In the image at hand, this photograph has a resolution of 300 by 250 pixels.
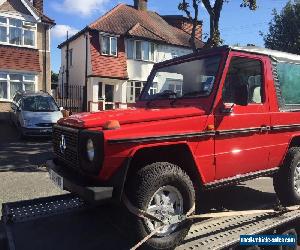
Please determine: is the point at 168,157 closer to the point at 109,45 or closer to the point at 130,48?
the point at 109,45

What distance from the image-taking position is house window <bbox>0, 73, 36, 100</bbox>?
24.0m

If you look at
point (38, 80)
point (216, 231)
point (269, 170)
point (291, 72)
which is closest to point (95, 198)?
point (216, 231)

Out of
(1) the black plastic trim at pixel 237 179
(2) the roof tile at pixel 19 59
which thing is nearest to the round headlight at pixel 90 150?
(1) the black plastic trim at pixel 237 179

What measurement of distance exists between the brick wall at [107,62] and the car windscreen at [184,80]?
23.4 metres

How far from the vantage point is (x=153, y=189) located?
3.72m

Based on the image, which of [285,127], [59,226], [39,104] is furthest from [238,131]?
[39,104]

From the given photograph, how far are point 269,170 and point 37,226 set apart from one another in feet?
10.6

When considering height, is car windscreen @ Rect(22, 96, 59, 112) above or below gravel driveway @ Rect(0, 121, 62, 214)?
above

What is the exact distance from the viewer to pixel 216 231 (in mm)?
4098

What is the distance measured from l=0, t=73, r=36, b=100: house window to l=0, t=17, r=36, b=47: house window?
2196 mm

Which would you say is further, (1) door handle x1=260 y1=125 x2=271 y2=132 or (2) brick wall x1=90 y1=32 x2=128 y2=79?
(2) brick wall x1=90 y1=32 x2=128 y2=79

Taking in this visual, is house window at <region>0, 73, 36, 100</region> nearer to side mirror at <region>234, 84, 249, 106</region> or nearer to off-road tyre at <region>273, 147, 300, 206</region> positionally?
off-road tyre at <region>273, 147, 300, 206</region>

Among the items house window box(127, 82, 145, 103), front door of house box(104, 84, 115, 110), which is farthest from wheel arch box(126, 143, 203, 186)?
house window box(127, 82, 145, 103)

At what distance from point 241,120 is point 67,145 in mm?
2237
